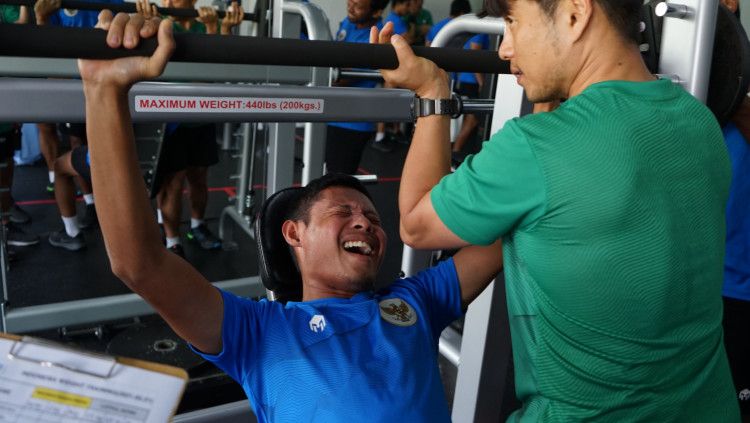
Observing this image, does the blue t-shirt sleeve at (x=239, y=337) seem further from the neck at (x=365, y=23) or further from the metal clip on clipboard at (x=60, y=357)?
the neck at (x=365, y=23)

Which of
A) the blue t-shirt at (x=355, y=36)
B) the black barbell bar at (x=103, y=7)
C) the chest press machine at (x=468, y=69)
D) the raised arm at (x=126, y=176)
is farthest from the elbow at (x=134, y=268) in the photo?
the blue t-shirt at (x=355, y=36)

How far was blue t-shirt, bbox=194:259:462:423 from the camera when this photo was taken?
1295 mm

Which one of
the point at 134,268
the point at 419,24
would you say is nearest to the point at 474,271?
the point at 134,268

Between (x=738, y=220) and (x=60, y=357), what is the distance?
5.29 ft

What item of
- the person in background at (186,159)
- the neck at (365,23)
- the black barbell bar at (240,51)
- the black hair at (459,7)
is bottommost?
the person in background at (186,159)

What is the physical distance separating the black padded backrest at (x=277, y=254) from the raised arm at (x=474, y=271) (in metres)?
Result: 0.42

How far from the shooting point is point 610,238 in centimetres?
89

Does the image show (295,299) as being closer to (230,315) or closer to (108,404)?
(230,315)

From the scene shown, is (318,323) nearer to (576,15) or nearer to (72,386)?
(72,386)

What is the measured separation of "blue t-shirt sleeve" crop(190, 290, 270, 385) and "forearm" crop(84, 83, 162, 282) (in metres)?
0.28

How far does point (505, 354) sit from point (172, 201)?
266cm

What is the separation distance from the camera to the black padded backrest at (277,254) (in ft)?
5.51

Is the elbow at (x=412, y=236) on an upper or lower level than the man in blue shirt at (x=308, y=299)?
upper

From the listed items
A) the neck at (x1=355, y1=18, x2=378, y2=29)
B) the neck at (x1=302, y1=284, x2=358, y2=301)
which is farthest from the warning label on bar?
the neck at (x1=355, y1=18, x2=378, y2=29)
